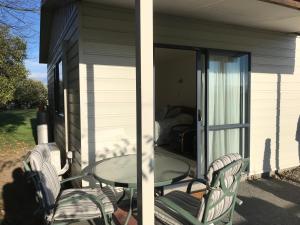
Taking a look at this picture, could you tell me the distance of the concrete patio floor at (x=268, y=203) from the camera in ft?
11.1

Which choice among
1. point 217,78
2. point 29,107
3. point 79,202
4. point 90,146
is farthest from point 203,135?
point 29,107

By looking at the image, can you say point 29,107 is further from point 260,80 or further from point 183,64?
point 260,80

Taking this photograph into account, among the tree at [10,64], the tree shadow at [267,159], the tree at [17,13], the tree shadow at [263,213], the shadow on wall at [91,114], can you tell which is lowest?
the tree shadow at [263,213]

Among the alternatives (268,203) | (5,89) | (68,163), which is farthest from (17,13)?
(268,203)

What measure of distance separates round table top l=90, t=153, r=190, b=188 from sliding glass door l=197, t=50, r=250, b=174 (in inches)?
45.9

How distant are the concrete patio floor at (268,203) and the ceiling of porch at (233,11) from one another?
2.38m

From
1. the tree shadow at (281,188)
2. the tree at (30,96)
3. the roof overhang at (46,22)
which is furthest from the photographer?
the tree at (30,96)

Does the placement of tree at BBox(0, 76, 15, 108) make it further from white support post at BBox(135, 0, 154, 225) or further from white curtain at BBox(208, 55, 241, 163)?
white support post at BBox(135, 0, 154, 225)

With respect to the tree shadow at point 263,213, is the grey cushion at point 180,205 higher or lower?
higher

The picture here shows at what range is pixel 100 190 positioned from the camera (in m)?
3.07

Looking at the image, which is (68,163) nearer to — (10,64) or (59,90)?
(59,90)

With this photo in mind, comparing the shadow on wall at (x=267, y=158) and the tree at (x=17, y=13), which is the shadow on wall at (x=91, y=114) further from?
the tree at (x=17, y=13)

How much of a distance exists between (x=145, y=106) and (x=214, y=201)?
0.87 m

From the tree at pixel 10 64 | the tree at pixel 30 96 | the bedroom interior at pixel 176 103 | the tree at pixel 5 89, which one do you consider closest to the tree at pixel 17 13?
the tree at pixel 10 64
